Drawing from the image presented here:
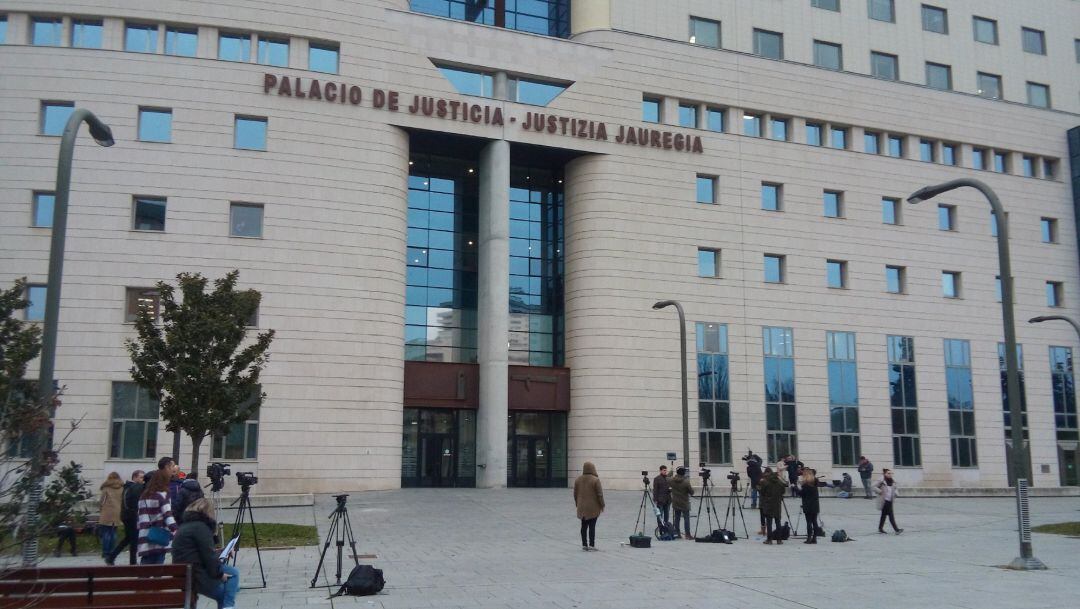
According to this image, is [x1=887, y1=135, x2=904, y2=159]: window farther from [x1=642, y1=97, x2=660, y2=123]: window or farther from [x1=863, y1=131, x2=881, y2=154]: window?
[x1=642, y1=97, x2=660, y2=123]: window

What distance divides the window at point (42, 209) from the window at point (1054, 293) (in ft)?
164

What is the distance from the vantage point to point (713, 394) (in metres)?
41.7

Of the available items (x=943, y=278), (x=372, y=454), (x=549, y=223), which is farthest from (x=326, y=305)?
(x=943, y=278)

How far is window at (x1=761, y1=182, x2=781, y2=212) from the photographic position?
44562mm

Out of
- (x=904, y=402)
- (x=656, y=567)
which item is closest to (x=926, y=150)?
(x=904, y=402)

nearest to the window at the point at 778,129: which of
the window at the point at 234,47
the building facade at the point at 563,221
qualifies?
the building facade at the point at 563,221

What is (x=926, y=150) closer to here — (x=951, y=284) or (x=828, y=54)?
(x=951, y=284)

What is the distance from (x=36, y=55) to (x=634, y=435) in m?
28.8

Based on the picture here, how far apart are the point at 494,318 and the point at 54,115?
19210 millimetres

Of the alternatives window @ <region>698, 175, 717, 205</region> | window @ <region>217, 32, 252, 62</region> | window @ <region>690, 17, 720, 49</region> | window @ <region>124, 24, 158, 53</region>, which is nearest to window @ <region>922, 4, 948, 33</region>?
window @ <region>690, 17, 720, 49</region>

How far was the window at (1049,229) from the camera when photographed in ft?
168

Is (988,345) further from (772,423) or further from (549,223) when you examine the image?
(549,223)

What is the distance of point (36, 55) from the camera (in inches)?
1363

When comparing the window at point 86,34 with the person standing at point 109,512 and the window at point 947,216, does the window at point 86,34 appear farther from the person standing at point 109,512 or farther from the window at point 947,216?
the window at point 947,216
